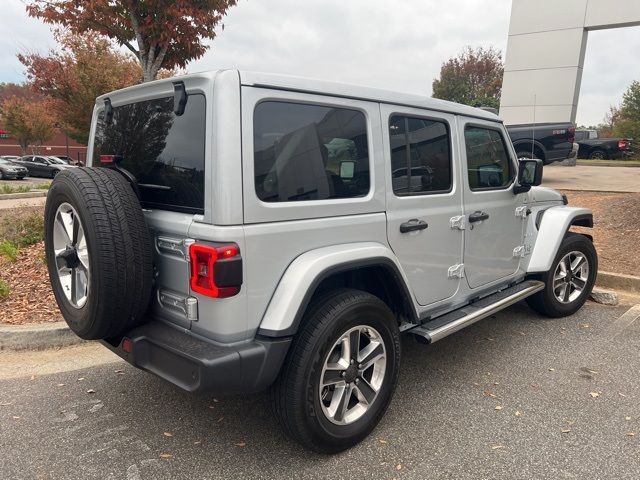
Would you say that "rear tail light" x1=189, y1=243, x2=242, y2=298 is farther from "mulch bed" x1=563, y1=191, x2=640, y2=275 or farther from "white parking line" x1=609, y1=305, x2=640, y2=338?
"mulch bed" x1=563, y1=191, x2=640, y2=275

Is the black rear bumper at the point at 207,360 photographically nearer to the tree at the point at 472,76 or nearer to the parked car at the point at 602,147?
the parked car at the point at 602,147

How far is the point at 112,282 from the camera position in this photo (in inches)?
87.9

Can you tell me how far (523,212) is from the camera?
4.11 m

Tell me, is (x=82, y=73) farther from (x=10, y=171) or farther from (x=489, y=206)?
(x=489, y=206)

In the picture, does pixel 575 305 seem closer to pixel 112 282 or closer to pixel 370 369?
pixel 370 369

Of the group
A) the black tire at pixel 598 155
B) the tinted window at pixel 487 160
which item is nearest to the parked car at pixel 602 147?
the black tire at pixel 598 155

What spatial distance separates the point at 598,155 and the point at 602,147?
0.47m

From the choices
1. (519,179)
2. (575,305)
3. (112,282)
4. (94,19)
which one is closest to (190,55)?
(94,19)

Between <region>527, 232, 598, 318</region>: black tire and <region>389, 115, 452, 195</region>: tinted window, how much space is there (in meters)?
1.84

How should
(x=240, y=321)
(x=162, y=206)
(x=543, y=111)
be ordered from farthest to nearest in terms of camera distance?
1. (x=543, y=111)
2. (x=162, y=206)
3. (x=240, y=321)

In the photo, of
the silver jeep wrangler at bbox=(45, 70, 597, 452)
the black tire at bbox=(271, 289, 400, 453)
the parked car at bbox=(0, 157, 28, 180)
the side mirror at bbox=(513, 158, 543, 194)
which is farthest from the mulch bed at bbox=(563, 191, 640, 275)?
the parked car at bbox=(0, 157, 28, 180)

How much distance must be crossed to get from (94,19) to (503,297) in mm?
6160

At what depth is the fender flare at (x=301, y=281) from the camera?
225 cm

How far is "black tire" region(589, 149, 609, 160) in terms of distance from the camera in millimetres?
22709
